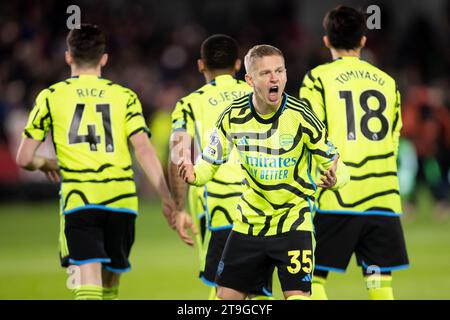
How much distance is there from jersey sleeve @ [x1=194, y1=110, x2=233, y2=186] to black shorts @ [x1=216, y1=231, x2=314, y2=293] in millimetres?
457

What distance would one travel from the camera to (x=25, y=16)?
24.1 metres

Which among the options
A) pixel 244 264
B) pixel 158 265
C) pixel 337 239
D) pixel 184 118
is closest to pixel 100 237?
pixel 184 118

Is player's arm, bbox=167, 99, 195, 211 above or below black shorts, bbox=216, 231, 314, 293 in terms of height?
above

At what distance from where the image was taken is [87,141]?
24.2 feet

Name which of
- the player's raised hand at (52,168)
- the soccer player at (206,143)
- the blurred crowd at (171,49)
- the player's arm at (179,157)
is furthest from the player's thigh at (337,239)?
the blurred crowd at (171,49)

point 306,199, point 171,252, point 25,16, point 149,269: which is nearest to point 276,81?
point 306,199

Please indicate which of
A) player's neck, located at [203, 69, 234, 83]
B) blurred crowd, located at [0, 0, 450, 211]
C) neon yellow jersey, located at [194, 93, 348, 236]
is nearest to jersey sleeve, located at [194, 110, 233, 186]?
neon yellow jersey, located at [194, 93, 348, 236]

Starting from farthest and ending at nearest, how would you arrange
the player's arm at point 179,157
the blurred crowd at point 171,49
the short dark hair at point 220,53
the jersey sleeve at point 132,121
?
1. the blurred crowd at point 171,49
2. the short dark hair at point 220,53
3. the jersey sleeve at point 132,121
4. the player's arm at point 179,157

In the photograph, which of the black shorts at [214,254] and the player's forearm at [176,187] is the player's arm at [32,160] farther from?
the black shorts at [214,254]

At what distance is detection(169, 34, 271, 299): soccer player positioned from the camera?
7621 mm

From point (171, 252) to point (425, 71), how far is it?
11.3m

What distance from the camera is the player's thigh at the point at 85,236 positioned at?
7.26 meters

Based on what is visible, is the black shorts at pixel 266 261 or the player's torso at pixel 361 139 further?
the player's torso at pixel 361 139

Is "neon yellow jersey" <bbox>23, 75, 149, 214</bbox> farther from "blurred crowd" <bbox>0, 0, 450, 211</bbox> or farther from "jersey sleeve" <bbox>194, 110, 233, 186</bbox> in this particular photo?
"blurred crowd" <bbox>0, 0, 450, 211</bbox>
